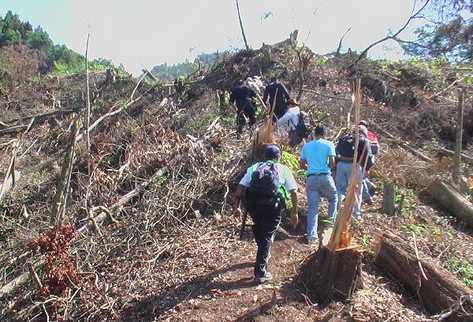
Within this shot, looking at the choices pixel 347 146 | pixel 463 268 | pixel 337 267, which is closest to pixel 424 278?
pixel 337 267

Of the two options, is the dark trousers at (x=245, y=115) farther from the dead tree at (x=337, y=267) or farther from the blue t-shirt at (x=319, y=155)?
the dead tree at (x=337, y=267)

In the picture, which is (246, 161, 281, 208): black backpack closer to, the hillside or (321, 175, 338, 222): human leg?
the hillside

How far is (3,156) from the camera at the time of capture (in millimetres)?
13430

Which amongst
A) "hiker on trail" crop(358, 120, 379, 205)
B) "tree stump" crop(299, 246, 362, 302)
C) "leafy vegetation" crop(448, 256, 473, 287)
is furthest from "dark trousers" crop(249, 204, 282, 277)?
"hiker on trail" crop(358, 120, 379, 205)

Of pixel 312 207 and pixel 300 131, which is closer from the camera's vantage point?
pixel 312 207

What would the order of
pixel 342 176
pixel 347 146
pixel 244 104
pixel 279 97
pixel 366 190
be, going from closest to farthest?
1. pixel 347 146
2. pixel 342 176
3. pixel 366 190
4. pixel 279 97
5. pixel 244 104

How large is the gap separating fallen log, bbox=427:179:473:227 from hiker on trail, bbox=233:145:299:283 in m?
4.54

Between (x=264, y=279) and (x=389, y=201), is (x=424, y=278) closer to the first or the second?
(x=264, y=279)

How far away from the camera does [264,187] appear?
624 cm

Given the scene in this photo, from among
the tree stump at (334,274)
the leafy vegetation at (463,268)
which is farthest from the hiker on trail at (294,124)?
the tree stump at (334,274)

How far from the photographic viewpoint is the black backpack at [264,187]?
6.24 metres

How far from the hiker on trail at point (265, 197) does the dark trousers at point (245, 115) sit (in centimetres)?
478

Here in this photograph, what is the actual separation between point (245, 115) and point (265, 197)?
5239 millimetres

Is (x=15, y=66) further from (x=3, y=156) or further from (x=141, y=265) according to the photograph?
(x=141, y=265)
